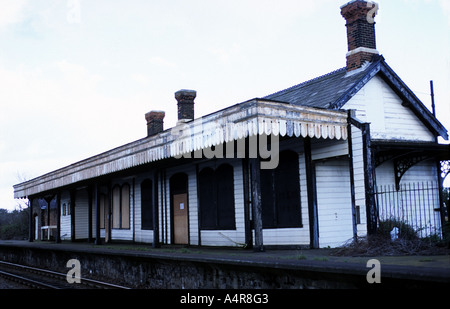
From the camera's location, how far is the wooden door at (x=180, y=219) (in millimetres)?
16375

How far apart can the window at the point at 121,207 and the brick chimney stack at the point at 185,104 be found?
4167mm

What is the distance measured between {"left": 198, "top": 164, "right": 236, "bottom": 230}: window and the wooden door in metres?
1.05

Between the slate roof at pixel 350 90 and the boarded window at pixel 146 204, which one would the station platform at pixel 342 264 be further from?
the boarded window at pixel 146 204

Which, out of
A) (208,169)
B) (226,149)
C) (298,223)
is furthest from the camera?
(208,169)

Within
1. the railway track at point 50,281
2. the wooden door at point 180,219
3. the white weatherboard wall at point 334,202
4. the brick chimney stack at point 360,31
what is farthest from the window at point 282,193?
the railway track at point 50,281

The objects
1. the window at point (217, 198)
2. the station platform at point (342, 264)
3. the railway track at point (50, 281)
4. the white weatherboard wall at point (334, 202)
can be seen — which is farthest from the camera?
the window at point (217, 198)

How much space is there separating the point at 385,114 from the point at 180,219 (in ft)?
25.5

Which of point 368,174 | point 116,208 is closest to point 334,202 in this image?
point 368,174

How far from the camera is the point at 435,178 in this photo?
14234 mm

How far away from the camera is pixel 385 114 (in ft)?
43.6

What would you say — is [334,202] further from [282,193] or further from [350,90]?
[350,90]
